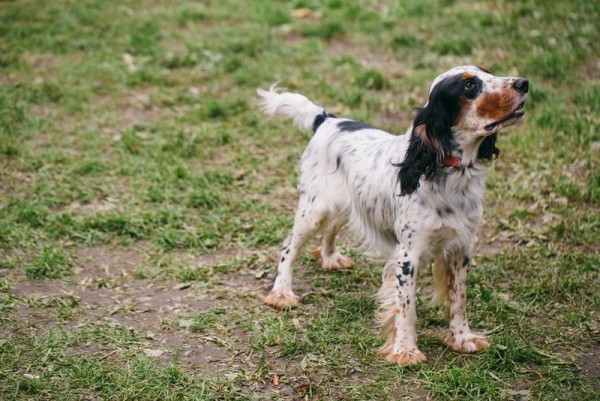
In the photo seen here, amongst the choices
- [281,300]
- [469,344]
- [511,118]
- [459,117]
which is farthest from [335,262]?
[511,118]

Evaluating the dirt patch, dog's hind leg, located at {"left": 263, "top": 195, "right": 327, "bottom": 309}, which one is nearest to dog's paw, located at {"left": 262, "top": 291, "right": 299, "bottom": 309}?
dog's hind leg, located at {"left": 263, "top": 195, "right": 327, "bottom": 309}

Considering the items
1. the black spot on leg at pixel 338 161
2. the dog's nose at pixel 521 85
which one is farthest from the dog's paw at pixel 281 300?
the dog's nose at pixel 521 85

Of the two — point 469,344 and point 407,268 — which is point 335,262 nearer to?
point 407,268

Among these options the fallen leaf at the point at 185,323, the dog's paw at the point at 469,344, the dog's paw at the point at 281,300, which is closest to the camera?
the dog's paw at the point at 469,344

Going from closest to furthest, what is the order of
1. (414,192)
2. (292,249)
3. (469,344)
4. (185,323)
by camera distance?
(414,192), (469,344), (185,323), (292,249)

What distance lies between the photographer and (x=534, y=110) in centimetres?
781

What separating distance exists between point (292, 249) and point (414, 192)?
1.31m

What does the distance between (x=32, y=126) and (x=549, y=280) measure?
561 centimetres

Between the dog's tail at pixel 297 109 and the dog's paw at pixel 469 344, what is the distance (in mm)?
1896

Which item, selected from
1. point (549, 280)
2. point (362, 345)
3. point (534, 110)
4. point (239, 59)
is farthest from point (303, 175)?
point (239, 59)

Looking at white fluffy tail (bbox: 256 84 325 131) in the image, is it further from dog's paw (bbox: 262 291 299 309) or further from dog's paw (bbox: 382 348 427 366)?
dog's paw (bbox: 382 348 427 366)

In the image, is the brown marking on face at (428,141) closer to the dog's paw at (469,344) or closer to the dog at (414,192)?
the dog at (414,192)

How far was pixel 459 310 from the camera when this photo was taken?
15.2 feet

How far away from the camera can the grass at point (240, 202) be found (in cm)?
445
